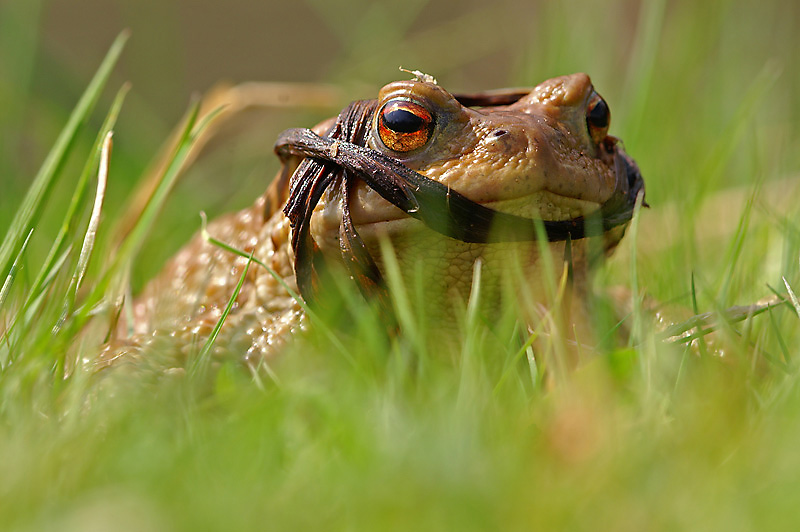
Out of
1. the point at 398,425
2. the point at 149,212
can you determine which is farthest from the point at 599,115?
the point at 149,212

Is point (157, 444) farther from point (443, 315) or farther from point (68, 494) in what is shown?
point (443, 315)

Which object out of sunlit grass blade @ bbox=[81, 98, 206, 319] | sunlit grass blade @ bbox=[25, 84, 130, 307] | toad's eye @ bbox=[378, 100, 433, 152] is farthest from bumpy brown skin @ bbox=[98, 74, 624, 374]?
sunlit grass blade @ bbox=[25, 84, 130, 307]

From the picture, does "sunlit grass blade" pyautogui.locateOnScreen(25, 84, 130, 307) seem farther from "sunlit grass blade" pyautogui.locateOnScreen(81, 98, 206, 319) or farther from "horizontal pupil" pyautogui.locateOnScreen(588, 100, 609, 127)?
"horizontal pupil" pyautogui.locateOnScreen(588, 100, 609, 127)

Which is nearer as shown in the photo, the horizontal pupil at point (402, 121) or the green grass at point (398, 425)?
the green grass at point (398, 425)

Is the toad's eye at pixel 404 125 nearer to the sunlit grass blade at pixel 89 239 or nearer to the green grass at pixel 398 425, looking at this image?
the green grass at pixel 398 425

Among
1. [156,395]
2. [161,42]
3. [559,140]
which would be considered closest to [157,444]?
[156,395]

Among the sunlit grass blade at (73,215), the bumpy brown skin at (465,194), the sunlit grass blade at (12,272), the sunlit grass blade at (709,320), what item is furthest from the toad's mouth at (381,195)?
the sunlit grass blade at (12,272)
